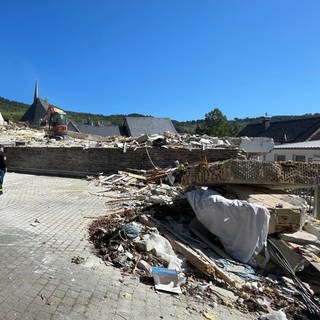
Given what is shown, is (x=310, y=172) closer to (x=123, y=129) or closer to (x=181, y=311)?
(x=181, y=311)

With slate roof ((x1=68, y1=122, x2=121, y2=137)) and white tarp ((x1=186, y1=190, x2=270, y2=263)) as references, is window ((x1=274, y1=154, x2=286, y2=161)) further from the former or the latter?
slate roof ((x1=68, y1=122, x2=121, y2=137))

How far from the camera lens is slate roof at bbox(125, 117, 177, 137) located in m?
43.0

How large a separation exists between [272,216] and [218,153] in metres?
8.31

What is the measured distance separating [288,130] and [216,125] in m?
9.40

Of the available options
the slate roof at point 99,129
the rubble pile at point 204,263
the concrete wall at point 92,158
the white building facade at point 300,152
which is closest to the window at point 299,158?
the white building facade at point 300,152

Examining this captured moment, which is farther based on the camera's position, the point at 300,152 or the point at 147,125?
the point at 147,125

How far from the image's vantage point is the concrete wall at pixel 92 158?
48.0 feet

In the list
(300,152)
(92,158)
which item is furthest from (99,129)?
(92,158)

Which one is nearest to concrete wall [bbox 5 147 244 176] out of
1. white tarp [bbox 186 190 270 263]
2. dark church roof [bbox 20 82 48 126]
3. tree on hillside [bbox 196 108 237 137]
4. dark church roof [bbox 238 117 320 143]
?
white tarp [bbox 186 190 270 263]

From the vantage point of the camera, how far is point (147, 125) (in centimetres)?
4538

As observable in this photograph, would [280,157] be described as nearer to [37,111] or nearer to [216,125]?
[216,125]

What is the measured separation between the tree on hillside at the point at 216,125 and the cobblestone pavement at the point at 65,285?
36.9 metres

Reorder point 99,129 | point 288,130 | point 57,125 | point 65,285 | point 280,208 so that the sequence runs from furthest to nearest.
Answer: point 99,129, point 288,130, point 57,125, point 280,208, point 65,285

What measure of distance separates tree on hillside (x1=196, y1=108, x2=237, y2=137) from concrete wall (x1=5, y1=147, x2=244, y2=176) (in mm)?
27303
